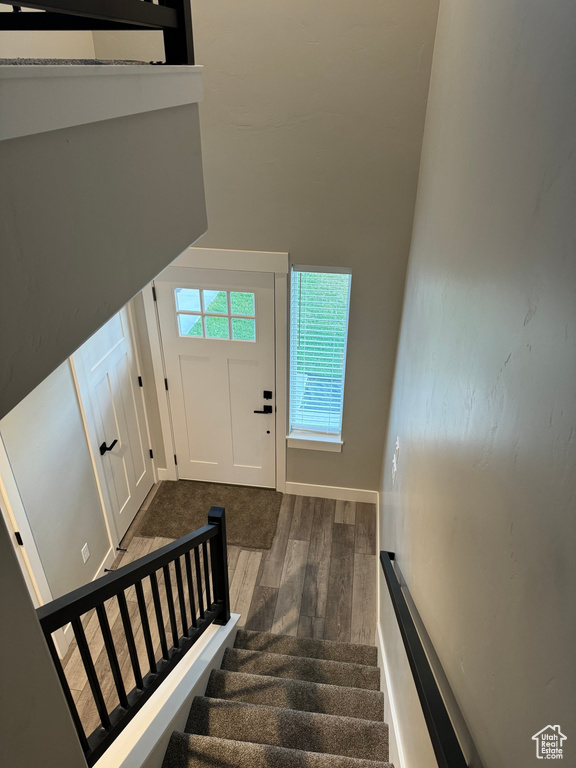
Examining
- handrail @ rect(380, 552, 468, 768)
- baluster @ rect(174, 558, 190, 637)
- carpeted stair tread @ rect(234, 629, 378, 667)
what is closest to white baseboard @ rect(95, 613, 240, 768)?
baluster @ rect(174, 558, 190, 637)

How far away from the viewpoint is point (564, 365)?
82cm

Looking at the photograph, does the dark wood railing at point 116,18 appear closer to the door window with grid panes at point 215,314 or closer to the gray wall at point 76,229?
the gray wall at point 76,229

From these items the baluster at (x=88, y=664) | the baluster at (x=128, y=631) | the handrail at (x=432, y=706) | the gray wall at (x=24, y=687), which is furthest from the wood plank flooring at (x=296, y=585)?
the gray wall at (x=24, y=687)

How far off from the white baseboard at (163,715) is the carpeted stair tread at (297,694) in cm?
11

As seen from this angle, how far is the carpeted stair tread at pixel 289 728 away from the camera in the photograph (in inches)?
88.7

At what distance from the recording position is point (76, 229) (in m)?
1.08

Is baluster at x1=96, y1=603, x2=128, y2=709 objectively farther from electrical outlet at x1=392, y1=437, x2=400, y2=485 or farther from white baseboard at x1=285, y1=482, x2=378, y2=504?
white baseboard at x1=285, y1=482, x2=378, y2=504

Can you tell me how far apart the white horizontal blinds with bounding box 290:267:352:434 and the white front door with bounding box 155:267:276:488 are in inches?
7.4

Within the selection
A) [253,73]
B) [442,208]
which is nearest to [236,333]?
[253,73]

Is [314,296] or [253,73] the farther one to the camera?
[314,296]

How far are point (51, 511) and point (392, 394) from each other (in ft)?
7.82

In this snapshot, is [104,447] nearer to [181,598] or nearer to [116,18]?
[181,598]

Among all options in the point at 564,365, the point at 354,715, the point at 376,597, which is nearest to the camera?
the point at 564,365

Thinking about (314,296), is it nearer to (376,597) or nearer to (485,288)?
(376,597)
